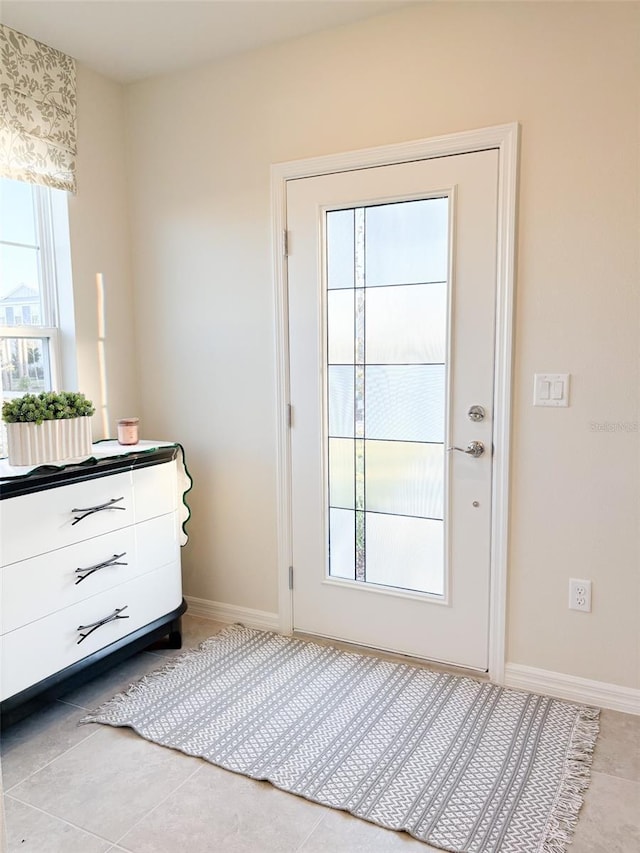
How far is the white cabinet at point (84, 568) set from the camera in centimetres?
204

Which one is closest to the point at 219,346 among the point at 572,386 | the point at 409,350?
the point at 409,350

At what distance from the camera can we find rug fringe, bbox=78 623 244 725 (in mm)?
2258

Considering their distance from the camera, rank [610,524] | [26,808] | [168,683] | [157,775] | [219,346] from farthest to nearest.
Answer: [219,346]
[168,683]
[610,524]
[157,775]
[26,808]

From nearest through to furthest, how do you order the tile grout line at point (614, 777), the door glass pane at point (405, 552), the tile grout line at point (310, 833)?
the tile grout line at point (310, 833)
the tile grout line at point (614, 777)
the door glass pane at point (405, 552)

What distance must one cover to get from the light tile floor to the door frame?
0.61 meters

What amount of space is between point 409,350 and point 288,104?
3.83 ft

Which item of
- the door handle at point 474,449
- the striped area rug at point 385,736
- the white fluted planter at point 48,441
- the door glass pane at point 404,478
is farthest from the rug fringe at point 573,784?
the white fluted planter at point 48,441

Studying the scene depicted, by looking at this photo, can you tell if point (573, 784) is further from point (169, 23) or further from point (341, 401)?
point (169, 23)

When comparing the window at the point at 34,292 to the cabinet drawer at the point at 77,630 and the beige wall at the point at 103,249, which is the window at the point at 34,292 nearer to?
the beige wall at the point at 103,249

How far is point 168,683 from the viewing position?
2.45m

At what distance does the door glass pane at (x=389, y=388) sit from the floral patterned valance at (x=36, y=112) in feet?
3.99

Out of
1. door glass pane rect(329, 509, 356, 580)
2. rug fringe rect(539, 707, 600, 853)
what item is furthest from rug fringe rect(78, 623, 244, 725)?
rug fringe rect(539, 707, 600, 853)

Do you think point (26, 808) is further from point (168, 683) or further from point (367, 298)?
point (367, 298)

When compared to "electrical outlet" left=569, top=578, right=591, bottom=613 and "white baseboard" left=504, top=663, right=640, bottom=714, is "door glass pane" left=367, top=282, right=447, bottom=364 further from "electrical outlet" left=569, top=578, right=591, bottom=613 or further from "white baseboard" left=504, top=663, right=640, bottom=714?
"white baseboard" left=504, top=663, right=640, bottom=714
